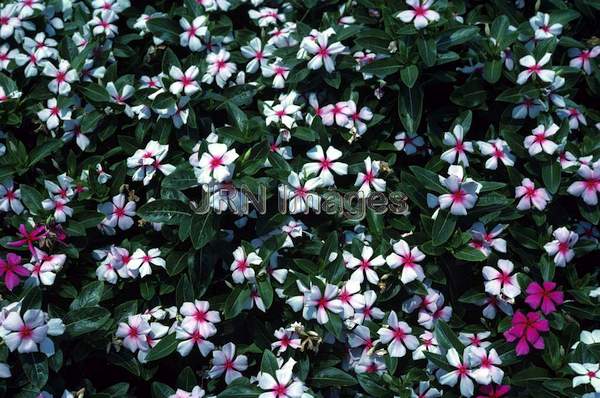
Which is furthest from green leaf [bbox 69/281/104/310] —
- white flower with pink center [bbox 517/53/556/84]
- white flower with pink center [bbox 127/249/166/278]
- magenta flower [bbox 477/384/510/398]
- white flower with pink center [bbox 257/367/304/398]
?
white flower with pink center [bbox 517/53/556/84]

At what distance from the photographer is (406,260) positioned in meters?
2.71

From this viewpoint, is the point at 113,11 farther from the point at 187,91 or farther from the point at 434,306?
the point at 434,306

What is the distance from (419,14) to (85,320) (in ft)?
6.04

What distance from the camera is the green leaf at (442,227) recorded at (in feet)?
8.80

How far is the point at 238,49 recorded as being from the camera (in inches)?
140

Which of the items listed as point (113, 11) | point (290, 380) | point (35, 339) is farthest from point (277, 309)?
point (113, 11)

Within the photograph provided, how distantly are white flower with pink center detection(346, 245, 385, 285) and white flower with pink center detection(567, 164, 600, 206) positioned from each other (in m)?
0.85

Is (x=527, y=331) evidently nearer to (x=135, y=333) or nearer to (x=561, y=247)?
(x=561, y=247)

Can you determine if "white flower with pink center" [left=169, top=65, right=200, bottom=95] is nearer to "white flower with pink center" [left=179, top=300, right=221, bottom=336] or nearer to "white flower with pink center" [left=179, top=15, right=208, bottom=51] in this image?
"white flower with pink center" [left=179, top=15, right=208, bottom=51]

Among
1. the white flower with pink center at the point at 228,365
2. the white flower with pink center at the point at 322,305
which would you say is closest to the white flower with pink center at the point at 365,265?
the white flower with pink center at the point at 322,305

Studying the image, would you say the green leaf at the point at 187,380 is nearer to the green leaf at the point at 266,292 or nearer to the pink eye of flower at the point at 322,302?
the green leaf at the point at 266,292

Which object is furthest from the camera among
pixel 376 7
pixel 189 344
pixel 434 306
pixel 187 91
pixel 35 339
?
pixel 376 7

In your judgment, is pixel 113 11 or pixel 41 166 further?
pixel 113 11

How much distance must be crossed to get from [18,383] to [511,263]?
1.86 meters
